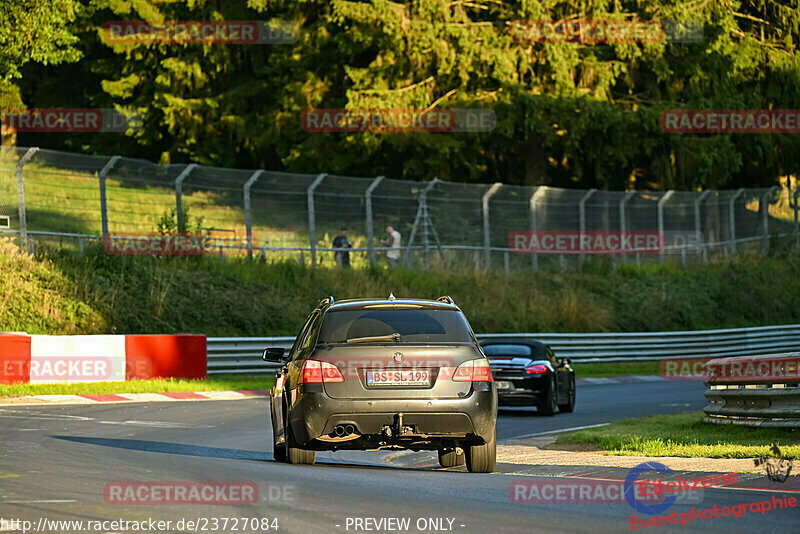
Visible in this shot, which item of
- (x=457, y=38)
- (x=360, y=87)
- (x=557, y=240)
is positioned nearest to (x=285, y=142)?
(x=360, y=87)

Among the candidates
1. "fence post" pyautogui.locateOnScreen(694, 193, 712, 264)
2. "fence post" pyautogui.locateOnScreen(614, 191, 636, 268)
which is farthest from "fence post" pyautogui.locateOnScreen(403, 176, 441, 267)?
"fence post" pyautogui.locateOnScreen(694, 193, 712, 264)

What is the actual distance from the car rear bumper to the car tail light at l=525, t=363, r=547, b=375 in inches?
401

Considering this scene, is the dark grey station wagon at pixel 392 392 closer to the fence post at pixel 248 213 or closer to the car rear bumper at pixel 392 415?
the car rear bumper at pixel 392 415

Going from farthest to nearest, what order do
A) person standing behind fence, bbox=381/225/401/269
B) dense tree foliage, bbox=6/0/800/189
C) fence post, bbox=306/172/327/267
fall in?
dense tree foliage, bbox=6/0/800/189 < person standing behind fence, bbox=381/225/401/269 < fence post, bbox=306/172/327/267

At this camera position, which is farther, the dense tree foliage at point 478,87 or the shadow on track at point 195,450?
the dense tree foliage at point 478,87

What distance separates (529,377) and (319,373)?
1052 cm

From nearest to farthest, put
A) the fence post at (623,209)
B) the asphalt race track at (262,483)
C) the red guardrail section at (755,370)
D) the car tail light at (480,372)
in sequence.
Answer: the asphalt race track at (262,483) < the car tail light at (480,372) < the red guardrail section at (755,370) < the fence post at (623,209)

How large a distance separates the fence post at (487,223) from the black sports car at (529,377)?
1474 cm

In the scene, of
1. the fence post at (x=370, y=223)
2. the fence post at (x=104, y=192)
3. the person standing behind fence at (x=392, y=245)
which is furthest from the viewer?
the person standing behind fence at (x=392, y=245)

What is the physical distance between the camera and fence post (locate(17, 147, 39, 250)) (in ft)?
90.3

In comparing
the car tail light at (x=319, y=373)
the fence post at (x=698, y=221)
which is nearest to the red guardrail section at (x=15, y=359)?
the car tail light at (x=319, y=373)

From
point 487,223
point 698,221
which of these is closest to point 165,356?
point 487,223

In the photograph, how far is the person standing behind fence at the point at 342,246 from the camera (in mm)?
33781

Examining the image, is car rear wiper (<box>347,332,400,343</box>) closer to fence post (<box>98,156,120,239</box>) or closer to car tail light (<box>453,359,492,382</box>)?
car tail light (<box>453,359,492,382</box>)
